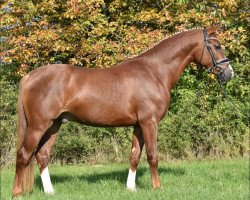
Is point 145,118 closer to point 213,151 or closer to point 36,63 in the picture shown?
point 213,151

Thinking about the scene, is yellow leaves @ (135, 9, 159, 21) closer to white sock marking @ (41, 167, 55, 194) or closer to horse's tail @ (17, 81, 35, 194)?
horse's tail @ (17, 81, 35, 194)

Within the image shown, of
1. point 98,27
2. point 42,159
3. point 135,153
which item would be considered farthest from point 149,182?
point 98,27

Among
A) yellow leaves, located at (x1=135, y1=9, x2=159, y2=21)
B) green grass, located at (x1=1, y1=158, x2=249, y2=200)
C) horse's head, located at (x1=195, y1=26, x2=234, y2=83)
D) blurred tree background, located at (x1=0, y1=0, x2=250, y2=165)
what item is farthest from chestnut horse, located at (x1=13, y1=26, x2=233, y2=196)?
yellow leaves, located at (x1=135, y1=9, x2=159, y2=21)

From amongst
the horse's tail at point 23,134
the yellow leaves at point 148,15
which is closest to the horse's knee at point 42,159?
the horse's tail at point 23,134

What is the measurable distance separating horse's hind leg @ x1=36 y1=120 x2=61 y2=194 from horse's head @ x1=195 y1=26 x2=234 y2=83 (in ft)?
7.84

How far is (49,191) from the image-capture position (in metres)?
6.79

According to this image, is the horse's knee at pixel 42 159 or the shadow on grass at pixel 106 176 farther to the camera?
the shadow on grass at pixel 106 176

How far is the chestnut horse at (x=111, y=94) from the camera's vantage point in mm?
6402

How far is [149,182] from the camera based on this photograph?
734 centimetres

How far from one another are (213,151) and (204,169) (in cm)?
209

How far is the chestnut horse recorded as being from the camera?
6402 millimetres

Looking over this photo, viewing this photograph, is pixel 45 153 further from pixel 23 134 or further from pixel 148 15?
pixel 148 15

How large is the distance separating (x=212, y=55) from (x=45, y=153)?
292 centimetres

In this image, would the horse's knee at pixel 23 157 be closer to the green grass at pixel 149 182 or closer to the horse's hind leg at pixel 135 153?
the green grass at pixel 149 182
